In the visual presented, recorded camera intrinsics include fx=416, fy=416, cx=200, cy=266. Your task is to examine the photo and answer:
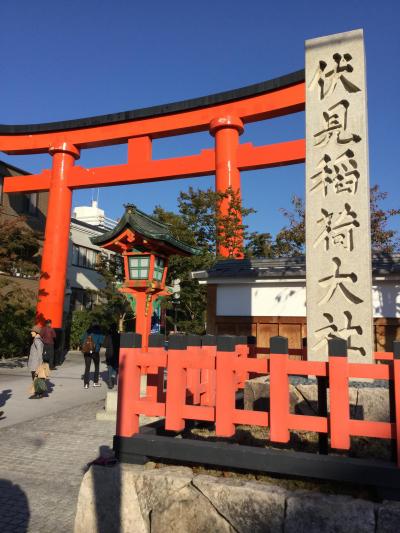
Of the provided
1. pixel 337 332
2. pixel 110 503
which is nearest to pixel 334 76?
pixel 337 332

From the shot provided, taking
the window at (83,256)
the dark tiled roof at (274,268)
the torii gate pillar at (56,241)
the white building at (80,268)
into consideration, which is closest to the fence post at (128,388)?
the dark tiled roof at (274,268)

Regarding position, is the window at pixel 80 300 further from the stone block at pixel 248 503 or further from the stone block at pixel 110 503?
the stone block at pixel 248 503

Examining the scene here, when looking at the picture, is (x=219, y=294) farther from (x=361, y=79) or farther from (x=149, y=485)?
(x=149, y=485)

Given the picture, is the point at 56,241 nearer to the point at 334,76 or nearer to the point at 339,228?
the point at 334,76

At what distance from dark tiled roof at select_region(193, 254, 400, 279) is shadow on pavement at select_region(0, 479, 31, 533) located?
7110 millimetres

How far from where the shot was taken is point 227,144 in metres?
15.6

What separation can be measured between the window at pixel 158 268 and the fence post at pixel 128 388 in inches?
218

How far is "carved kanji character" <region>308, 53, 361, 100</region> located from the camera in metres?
5.45

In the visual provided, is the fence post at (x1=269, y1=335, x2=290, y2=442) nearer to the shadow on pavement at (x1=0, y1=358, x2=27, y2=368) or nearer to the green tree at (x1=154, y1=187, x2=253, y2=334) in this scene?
the green tree at (x1=154, y1=187, x2=253, y2=334)

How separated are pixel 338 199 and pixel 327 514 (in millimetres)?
3793

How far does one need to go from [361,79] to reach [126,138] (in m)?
13.7

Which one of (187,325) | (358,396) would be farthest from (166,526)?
(187,325)

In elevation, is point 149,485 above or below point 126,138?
below

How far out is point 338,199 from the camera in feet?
17.3
